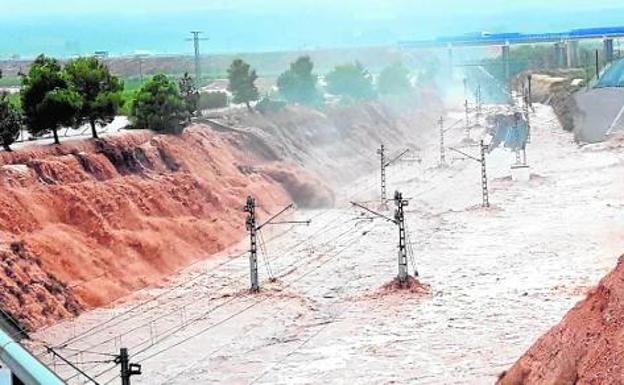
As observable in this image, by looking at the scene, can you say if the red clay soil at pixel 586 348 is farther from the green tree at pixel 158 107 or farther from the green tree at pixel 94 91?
Answer: the green tree at pixel 158 107

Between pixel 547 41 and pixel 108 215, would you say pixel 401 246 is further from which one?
pixel 547 41

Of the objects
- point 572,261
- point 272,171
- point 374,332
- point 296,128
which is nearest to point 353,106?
point 296,128

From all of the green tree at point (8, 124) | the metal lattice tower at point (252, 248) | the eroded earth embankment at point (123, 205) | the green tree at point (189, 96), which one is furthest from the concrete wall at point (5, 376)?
the green tree at point (189, 96)

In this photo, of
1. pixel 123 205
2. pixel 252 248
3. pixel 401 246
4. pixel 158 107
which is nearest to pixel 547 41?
pixel 158 107

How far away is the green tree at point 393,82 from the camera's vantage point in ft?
496

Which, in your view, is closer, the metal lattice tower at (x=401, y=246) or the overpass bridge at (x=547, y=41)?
the metal lattice tower at (x=401, y=246)

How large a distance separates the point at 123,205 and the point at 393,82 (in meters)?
98.4

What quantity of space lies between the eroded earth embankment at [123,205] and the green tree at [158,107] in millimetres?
1448

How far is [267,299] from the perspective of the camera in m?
49.0

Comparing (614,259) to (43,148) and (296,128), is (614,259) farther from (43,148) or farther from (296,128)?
(296,128)

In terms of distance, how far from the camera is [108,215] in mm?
56906

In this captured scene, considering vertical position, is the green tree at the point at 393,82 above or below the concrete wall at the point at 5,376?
above

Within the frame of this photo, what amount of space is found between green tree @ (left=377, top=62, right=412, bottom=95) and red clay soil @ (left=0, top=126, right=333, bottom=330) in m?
76.3

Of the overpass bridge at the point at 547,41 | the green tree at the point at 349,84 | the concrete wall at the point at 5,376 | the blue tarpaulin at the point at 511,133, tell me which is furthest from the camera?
the overpass bridge at the point at 547,41
